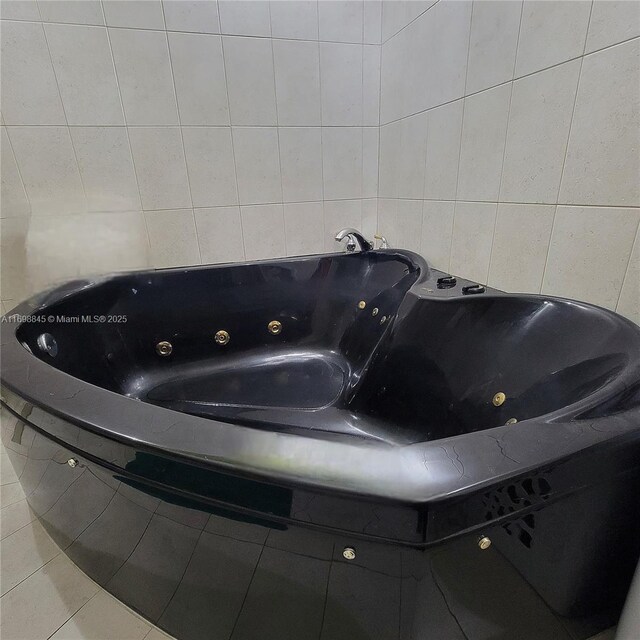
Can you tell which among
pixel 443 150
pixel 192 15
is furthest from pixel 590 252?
pixel 192 15

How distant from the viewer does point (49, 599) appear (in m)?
0.75

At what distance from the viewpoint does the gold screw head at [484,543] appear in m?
0.42

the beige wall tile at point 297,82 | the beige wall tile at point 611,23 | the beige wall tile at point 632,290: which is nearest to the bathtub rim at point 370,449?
the beige wall tile at point 632,290

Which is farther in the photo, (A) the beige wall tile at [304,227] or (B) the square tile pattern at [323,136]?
(A) the beige wall tile at [304,227]

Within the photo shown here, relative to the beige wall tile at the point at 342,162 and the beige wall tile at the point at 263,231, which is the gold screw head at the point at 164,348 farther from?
the beige wall tile at the point at 342,162

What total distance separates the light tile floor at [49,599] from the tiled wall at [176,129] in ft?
2.34

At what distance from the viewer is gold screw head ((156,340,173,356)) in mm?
1284

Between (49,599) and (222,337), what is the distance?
2.73 ft

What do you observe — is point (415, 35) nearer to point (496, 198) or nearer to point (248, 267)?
point (496, 198)

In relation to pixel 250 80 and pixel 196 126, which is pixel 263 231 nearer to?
pixel 196 126

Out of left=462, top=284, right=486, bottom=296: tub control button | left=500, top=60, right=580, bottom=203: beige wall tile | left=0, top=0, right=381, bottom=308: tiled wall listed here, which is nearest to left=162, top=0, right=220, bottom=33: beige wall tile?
left=0, top=0, right=381, bottom=308: tiled wall

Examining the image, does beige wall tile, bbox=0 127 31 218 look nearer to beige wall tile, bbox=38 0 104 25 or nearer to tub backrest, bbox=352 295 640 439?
beige wall tile, bbox=38 0 104 25

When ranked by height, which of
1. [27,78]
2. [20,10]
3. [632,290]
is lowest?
[632,290]

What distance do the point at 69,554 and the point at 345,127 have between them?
1.68m
